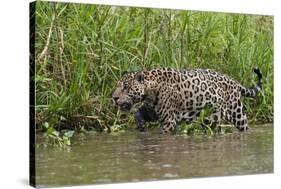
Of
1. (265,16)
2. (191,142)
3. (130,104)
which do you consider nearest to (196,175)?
(191,142)

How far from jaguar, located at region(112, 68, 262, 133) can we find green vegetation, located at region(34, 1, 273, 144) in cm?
10

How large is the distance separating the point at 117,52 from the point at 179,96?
36.3 inches

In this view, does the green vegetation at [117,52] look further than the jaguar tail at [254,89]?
No

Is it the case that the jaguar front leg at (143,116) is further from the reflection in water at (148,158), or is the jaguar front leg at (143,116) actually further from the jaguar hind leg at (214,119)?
the jaguar hind leg at (214,119)

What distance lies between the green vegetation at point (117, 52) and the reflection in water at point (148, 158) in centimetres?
25

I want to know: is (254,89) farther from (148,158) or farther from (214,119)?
(148,158)

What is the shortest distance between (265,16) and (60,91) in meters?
2.88

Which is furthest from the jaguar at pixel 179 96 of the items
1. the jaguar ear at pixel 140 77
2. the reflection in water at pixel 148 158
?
the reflection in water at pixel 148 158

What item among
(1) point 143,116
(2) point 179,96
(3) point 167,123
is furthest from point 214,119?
(1) point 143,116

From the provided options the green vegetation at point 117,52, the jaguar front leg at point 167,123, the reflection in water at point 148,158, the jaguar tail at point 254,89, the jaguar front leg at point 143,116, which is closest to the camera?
the reflection in water at point 148,158

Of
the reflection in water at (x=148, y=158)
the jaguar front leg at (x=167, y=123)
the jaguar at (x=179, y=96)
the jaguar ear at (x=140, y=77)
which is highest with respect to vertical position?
the jaguar ear at (x=140, y=77)

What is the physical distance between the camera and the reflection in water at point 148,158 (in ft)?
25.6

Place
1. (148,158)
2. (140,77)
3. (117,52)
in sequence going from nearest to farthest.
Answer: (148,158), (117,52), (140,77)

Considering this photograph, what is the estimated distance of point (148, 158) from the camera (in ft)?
27.1
